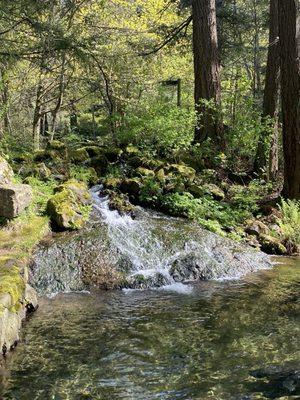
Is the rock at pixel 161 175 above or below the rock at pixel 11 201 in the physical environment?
above

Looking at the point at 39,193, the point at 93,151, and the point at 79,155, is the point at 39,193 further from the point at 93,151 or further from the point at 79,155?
the point at 93,151

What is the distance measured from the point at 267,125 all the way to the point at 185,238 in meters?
5.25

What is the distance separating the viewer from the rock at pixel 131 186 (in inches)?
431

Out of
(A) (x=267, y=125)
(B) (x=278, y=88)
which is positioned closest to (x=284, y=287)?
(A) (x=267, y=125)

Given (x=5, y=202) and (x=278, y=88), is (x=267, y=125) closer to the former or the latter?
(x=278, y=88)

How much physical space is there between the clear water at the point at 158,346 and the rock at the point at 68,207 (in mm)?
1987

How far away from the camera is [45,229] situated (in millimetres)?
8742

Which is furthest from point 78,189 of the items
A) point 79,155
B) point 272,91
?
point 272,91

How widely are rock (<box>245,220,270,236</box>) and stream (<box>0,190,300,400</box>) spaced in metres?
1.03

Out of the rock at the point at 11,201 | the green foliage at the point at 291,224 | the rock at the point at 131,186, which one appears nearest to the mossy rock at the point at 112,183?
the rock at the point at 131,186

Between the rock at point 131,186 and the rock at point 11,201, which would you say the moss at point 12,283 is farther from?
the rock at point 131,186

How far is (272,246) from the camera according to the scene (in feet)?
32.2

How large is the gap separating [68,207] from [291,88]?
5.99 metres

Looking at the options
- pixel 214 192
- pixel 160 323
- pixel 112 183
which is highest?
pixel 112 183
